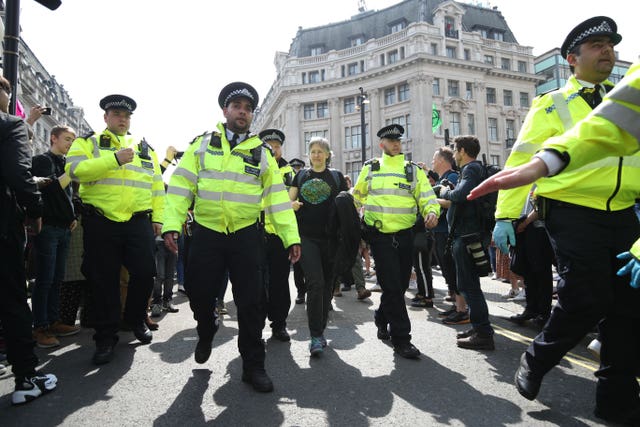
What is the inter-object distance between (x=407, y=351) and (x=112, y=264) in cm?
294

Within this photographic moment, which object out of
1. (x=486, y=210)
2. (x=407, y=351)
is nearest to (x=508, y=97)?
(x=486, y=210)

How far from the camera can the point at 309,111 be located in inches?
2000

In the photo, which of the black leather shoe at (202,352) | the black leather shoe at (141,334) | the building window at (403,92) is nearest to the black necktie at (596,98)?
the black leather shoe at (202,352)

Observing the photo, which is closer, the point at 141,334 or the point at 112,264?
the point at 112,264

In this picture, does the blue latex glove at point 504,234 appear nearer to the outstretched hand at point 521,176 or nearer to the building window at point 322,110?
the outstretched hand at point 521,176

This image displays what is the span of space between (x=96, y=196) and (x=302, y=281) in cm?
358

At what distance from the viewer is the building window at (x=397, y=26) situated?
48.0 meters

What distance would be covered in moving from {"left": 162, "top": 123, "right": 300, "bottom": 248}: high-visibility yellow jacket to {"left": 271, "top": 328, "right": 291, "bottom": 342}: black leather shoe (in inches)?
59.9

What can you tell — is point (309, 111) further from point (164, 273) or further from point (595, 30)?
point (595, 30)

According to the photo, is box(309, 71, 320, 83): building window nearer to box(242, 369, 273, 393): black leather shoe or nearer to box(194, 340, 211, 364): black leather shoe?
box(194, 340, 211, 364): black leather shoe

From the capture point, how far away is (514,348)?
4.20m

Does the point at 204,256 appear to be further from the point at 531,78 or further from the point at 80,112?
the point at 80,112

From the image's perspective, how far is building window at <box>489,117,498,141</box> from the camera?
46244 millimetres

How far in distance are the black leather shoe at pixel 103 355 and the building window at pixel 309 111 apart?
48350 mm
